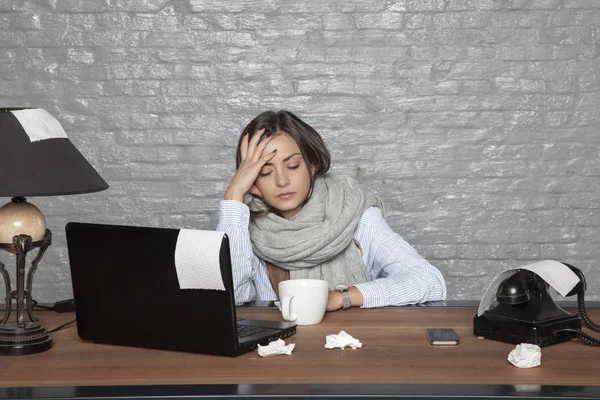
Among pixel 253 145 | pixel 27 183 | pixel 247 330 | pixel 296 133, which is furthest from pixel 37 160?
pixel 296 133

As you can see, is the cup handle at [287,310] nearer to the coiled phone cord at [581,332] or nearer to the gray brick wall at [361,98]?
the coiled phone cord at [581,332]

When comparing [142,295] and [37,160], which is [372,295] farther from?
[37,160]

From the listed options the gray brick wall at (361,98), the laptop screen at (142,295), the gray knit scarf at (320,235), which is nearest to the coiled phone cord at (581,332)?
the laptop screen at (142,295)

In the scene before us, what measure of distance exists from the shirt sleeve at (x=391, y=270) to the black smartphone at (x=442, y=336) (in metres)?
0.32

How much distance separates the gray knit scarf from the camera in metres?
2.29

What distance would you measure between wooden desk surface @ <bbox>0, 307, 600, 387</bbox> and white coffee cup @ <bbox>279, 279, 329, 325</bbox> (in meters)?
0.07

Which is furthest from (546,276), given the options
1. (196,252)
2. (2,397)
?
(2,397)

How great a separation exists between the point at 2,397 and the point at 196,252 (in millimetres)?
368

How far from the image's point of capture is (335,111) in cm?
326

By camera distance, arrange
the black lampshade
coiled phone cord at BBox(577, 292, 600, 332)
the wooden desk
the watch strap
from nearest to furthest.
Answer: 1. the wooden desk
2. the black lampshade
3. coiled phone cord at BBox(577, 292, 600, 332)
4. the watch strap

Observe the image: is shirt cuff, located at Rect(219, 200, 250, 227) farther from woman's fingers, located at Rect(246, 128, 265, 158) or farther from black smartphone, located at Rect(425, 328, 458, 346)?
black smartphone, located at Rect(425, 328, 458, 346)

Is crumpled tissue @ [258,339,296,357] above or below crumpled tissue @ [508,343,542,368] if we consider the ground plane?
above

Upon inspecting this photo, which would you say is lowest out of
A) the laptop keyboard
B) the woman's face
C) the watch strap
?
the watch strap

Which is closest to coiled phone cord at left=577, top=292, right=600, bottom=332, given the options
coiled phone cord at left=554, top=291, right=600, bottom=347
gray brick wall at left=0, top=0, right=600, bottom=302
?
coiled phone cord at left=554, top=291, right=600, bottom=347
